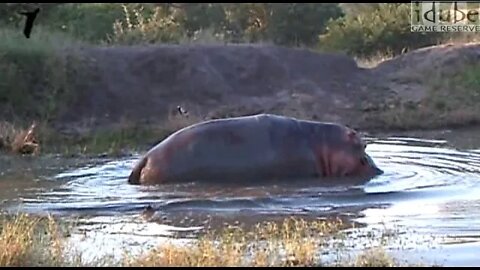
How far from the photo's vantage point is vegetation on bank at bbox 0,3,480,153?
59.1 feet

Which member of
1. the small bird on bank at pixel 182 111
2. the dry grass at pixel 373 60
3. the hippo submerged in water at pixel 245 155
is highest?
the hippo submerged in water at pixel 245 155

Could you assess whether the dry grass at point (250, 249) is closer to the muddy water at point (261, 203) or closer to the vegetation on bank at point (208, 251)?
the vegetation on bank at point (208, 251)

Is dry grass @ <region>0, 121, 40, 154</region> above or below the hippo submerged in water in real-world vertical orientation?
below

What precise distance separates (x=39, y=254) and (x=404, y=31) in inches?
922

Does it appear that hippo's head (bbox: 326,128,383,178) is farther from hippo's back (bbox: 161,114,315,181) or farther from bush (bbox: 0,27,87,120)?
bush (bbox: 0,27,87,120)

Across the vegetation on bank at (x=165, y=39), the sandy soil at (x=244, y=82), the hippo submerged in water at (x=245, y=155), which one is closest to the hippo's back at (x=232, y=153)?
the hippo submerged in water at (x=245, y=155)

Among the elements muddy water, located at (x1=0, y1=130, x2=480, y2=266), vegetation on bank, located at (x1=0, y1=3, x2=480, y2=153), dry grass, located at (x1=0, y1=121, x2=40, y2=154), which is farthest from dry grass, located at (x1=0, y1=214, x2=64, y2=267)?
vegetation on bank, located at (x1=0, y1=3, x2=480, y2=153)

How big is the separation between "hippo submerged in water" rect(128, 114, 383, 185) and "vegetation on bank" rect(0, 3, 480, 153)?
4.10 meters

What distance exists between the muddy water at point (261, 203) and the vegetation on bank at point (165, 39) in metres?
3.60

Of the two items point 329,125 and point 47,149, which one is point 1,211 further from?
point 47,149

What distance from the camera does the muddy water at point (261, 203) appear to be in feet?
26.5

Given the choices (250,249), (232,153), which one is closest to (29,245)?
(250,249)

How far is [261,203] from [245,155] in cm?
148

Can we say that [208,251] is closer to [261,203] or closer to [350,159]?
[261,203]
